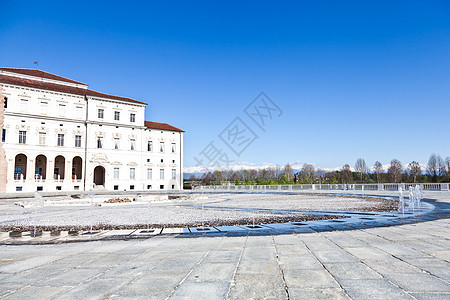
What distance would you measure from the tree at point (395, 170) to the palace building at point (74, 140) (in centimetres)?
5433

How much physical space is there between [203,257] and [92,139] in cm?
4693

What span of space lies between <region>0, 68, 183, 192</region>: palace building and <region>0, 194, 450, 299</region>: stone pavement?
137 feet

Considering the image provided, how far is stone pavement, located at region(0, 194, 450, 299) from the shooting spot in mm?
3104

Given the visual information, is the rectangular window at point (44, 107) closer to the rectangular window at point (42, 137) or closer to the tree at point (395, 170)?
the rectangular window at point (42, 137)

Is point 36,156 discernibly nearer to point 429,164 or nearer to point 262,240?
point 262,240

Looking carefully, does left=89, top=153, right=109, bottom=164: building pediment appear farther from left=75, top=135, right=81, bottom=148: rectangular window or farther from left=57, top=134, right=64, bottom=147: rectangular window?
left=57, top=134, right=64, bottom=147: rectangular window

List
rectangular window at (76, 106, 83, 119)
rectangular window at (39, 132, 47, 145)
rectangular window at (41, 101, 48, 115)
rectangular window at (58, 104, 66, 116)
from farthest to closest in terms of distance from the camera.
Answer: rectangular window at (76, 106, 83, 119), rectangular window at (58, 104, 66, 116), rectangular window at (41, 101, 48, 115), rectangular window at (39, 132, 47, 145)

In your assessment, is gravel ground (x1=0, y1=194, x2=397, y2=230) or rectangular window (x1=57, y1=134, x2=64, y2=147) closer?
gravel ground (x1=0, y1=194, x2=397, y2=230)

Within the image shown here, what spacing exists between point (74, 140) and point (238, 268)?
157 feet

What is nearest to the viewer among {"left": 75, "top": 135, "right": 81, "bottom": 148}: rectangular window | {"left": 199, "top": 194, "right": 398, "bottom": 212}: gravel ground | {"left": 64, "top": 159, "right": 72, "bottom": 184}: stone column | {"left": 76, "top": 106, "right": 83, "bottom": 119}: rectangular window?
{"left": 199, "top": 194, "right": 398, "bottom": 212}: gravel ground

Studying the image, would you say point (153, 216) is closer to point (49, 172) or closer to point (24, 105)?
point (49, 172)

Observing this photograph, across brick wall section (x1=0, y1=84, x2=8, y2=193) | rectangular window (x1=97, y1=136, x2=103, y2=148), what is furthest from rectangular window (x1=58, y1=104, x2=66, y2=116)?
brick wall section (x1=0, y1=84, x2=8, y2=193)

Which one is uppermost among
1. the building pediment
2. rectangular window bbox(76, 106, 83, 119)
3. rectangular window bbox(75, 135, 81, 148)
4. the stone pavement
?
rectangular window bbox(76, 106, 83, 119)

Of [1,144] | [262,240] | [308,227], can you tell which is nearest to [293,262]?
[262,240]
